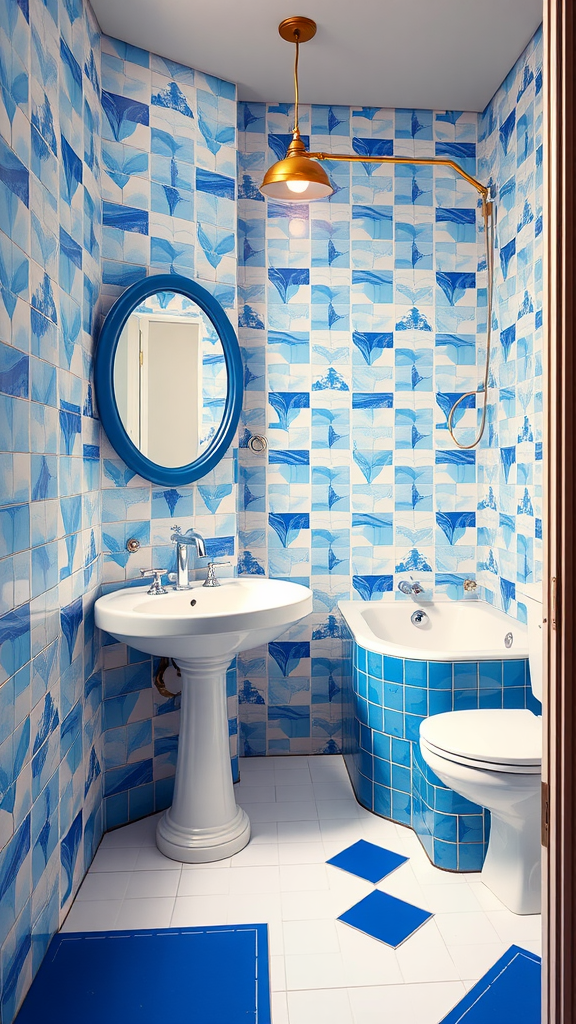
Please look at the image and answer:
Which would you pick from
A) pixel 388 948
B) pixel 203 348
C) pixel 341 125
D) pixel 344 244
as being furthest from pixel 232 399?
pixel 388 948

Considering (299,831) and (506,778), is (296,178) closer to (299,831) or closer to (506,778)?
(506,778)

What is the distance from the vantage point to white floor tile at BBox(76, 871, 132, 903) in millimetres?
2041

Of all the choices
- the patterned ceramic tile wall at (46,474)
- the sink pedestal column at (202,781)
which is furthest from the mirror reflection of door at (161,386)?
the sink pedestal column at (202,781)

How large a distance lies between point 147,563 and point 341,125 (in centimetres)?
199

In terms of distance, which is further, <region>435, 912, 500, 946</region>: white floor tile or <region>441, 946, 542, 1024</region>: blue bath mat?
<region>435, 912, 500, 946</region>: white floor tile

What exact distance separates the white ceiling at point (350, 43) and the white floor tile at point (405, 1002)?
9.16 feet

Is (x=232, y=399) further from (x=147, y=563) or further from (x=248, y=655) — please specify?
(x=248, y=655)

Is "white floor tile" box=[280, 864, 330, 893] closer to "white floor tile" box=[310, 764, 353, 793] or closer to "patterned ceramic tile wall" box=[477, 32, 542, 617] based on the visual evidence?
"white floor tile" box=[310, 764, 353, 793]

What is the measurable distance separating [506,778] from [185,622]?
3.13ft

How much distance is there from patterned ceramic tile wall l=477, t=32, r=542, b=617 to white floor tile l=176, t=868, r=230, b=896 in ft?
4.63

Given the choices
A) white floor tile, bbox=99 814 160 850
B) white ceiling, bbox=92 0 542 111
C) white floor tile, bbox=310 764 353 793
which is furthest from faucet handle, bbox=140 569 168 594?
white ceiling, bbox=92 0 542 111

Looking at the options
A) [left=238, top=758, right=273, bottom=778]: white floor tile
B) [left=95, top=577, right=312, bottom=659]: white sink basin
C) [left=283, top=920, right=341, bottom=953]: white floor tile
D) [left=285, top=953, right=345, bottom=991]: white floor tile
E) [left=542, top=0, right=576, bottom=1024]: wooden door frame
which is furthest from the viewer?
[left=238, top=758, right=273, bottom=778]: white floor tile

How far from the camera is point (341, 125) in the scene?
296 cm

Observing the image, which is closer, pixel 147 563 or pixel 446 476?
pixel 147 563
